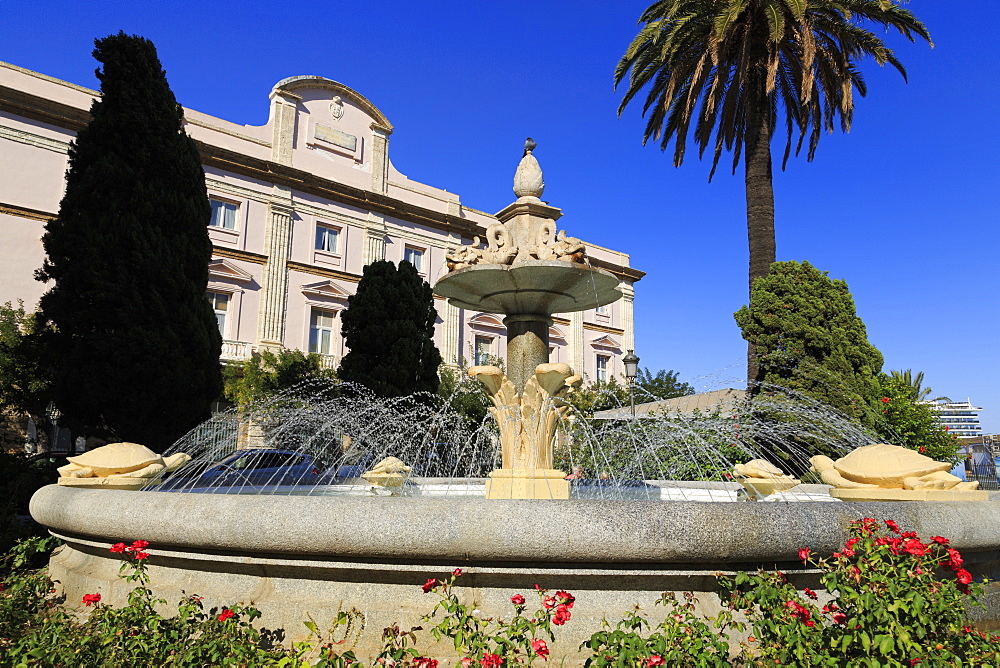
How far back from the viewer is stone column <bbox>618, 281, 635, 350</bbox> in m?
32.8

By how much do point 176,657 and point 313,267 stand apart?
72.9 ft

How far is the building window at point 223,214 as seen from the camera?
70.8ft

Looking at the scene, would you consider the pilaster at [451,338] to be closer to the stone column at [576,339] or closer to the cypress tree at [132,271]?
the stone column at [576,339]

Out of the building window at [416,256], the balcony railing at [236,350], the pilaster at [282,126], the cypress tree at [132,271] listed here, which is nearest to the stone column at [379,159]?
the building window at [416,256]

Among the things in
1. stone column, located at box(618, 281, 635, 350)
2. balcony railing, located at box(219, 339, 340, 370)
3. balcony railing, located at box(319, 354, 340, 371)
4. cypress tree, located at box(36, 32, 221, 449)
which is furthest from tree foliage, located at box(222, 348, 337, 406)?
stone column, located at box(618, 281, 635, 350)

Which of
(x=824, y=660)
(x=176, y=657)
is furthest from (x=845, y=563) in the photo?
(x=176, y=657)

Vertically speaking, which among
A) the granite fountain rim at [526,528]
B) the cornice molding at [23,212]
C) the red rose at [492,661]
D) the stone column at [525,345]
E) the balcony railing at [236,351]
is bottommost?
the red rose at [492,661]

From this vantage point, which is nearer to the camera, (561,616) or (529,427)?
(561,616)

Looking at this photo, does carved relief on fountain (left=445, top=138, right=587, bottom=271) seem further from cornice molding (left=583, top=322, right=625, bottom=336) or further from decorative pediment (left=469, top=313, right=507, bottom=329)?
cornice molding (left=583, top=322, right=625, bottom=336)

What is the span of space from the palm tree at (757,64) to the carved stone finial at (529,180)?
881 centimetres

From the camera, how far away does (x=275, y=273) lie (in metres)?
22.5

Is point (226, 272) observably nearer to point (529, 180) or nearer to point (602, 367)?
point (529, 180)

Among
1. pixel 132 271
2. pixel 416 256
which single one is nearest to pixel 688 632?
pixel 132 271

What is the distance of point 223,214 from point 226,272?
2152 millimetres
